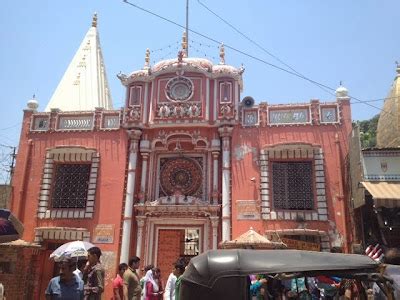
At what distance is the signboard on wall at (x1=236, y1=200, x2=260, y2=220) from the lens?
14.3 metres

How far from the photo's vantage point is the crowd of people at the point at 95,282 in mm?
4859

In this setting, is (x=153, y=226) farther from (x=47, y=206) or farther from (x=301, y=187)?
(x=301, y=187)

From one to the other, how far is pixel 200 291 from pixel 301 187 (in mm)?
10918

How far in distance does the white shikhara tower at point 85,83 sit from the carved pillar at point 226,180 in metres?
8.05

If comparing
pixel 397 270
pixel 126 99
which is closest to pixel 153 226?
pixel 126 99

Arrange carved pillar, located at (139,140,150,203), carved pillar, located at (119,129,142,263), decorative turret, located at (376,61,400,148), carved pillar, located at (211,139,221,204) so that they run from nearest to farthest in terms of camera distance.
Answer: carved pillar, located at (119,129,142,263) → carved pillar, located at (211,139,221,204) → carved pillar, located at (139,140,150,203) → decorative turret, located at (376,61,400,148)

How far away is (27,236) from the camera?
15500 mm

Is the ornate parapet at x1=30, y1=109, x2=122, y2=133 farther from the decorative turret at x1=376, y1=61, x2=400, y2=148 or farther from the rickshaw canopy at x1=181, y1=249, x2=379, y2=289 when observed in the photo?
the rickshaw canopy at x1=181, y1=249, x2=379, y2=289

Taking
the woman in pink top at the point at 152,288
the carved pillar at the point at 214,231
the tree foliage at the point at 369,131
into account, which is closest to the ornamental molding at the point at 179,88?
the carved pillar at the point at 214,231

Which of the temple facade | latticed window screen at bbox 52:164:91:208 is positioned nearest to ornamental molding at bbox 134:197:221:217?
the temple facade

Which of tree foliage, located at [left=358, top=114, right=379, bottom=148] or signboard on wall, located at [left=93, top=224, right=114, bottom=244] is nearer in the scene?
signboard on wall, located at [left=93, top=224, right=114, bottom=244]

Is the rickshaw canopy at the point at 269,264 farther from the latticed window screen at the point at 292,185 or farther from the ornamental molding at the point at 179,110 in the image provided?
the ornamental molding at the point at 179,110

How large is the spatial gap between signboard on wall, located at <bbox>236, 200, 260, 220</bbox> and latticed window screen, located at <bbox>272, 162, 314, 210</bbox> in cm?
74

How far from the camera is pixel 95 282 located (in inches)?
→ 248
